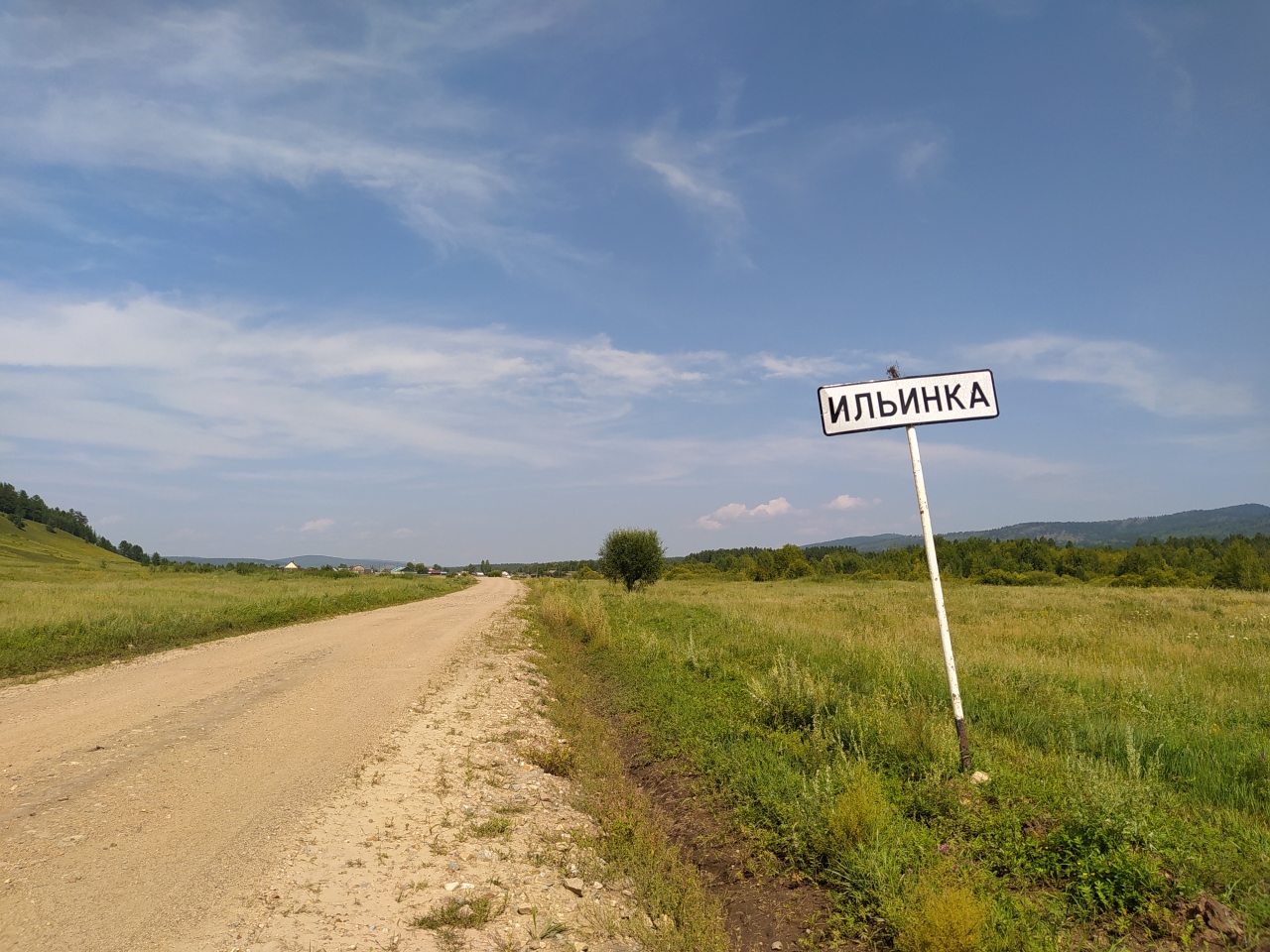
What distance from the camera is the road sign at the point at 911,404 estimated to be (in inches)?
238

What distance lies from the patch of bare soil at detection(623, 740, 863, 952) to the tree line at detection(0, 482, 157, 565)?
15944 cm

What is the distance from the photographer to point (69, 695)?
9.92 metres

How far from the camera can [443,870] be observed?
16.0 feet

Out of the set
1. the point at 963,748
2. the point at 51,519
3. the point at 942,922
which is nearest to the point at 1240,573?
the point at 963,748

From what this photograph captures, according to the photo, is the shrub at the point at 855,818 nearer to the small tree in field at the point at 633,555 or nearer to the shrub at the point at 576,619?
the shrub at the point at 576,619

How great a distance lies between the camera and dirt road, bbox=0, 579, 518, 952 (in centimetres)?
402

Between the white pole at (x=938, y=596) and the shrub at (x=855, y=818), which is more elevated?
the white pole at (x=938, y=596)

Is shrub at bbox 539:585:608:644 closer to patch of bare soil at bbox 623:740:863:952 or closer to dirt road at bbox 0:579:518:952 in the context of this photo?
dirt road at bbox 0:579:518:952

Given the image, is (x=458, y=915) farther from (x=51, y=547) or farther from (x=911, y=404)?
(x=51, y=547)

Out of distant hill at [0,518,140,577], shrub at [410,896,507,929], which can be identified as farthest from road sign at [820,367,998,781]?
distant hill at [0,518,140,577]

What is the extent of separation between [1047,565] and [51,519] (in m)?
201

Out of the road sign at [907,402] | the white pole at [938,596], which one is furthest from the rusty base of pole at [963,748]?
the road sign at [907,402]

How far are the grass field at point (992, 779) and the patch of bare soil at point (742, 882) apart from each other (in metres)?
0.16

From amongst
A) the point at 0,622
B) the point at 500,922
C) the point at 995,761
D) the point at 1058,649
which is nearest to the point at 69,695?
the point at 0,622
